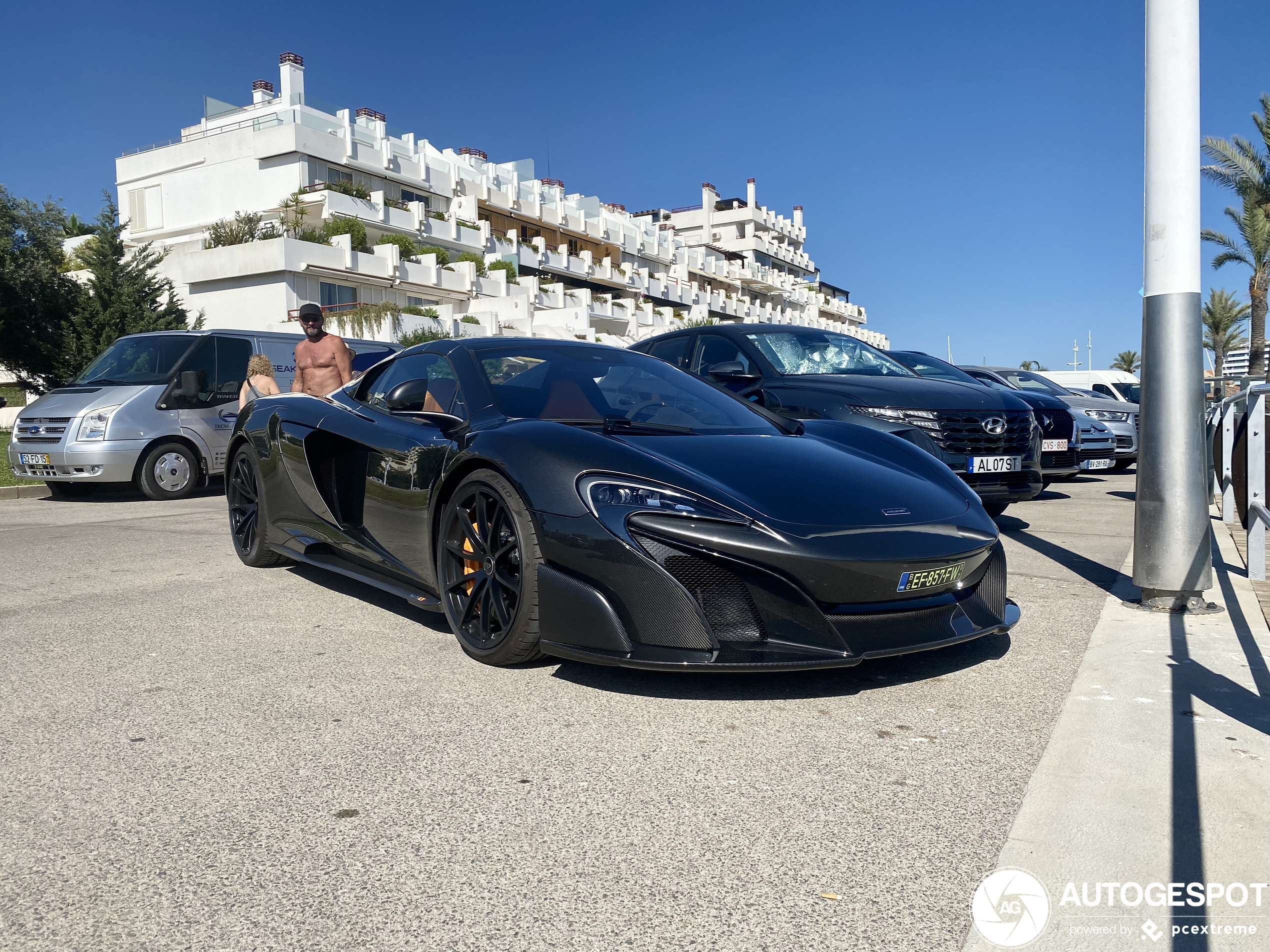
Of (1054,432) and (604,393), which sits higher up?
(604,393)

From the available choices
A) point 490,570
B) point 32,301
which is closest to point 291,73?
point 32,301

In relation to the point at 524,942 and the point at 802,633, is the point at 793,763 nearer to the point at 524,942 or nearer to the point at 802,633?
the point at 802,633

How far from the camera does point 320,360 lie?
8820 mm

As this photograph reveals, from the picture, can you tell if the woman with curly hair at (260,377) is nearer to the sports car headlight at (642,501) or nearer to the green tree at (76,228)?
the sports car headlight at (642,501)

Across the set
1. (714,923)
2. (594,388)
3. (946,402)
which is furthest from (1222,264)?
(714,923)

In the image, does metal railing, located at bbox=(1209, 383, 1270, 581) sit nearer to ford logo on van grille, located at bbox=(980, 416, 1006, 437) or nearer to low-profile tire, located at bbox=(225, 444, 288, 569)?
ford logo on van grille, located at bbox=(980, 416, 1006, 437)

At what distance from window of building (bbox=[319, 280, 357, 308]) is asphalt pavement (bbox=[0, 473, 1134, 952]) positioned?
3787 cm

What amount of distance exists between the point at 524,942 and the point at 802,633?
1.46 m

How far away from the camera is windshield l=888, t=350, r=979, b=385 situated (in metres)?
9.21

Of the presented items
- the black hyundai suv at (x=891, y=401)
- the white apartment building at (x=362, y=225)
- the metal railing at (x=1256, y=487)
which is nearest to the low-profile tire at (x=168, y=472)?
the black hyundai suv at (x=891, y=401)

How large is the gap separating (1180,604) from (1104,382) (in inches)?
788

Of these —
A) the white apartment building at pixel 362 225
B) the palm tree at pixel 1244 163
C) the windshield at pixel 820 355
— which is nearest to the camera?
the windshield at pixel 820 355

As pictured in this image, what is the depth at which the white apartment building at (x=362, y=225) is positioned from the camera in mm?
40531

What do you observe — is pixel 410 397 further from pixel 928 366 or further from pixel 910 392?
pixel 928 366
